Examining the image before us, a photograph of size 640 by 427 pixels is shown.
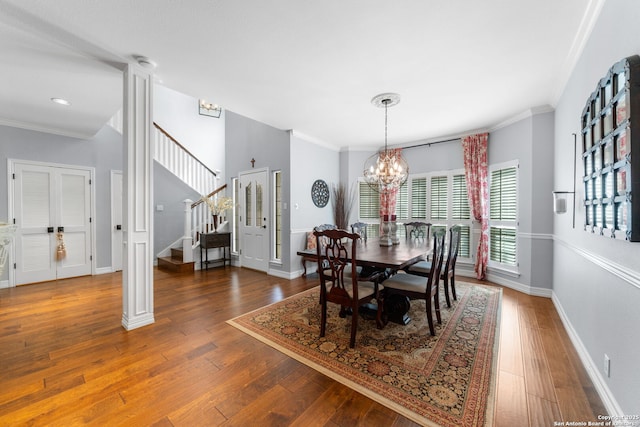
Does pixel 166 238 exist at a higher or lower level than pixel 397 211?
lower

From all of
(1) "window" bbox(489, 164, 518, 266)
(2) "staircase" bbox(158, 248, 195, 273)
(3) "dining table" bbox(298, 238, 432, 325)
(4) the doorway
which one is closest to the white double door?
(4) the doorway

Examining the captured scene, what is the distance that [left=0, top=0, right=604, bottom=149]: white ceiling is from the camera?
1.88 m

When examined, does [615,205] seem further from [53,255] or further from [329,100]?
[53,255]

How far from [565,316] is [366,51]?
348cm

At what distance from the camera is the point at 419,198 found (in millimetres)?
5367

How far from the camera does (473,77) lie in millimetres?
2814

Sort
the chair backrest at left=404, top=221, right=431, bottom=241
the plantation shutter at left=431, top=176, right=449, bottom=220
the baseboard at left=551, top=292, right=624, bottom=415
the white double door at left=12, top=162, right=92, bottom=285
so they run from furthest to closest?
1. the plantation shutter at left=431, top=176, right=449, bottom=220
2. the chair backrest at left=404, top=221, right=431, bottom=241
3. the white double door at left=12, top=162, right=92, bottom=285
4. the baseboard at left=551, top=292, right=624, bottom=415

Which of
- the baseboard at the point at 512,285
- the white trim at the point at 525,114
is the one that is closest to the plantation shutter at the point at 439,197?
the baseboard at the point at 512,285

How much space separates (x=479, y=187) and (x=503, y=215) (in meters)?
0.61

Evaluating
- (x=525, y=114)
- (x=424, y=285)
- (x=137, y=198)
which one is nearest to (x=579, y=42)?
(x=525, y=114)

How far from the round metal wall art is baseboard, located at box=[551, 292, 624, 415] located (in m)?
4.01

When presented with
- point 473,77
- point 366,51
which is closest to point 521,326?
point 473,77

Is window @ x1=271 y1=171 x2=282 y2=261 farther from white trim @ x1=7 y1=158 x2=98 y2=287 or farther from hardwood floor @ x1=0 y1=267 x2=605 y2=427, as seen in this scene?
white trim @ x1=7 y1=158 x2=98 y2=287

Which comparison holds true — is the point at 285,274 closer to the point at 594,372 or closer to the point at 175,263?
the point at 175,263
